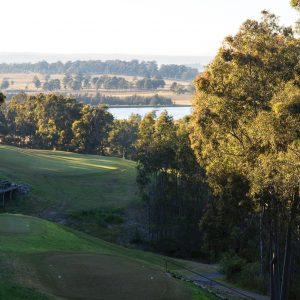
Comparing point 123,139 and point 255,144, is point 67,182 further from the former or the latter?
point 123,139

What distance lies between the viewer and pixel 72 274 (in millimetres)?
24062

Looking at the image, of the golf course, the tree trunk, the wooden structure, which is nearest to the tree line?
the tree trunk

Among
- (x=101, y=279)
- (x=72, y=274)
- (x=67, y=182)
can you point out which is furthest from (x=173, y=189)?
(x=101, y=279)

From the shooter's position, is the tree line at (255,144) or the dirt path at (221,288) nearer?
the tree line at (255,144)

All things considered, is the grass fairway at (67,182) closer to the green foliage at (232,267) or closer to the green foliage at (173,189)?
the green foliage at (173,189)

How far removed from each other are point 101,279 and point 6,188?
3447 cm

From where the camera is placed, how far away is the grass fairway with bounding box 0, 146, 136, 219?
2251 inches

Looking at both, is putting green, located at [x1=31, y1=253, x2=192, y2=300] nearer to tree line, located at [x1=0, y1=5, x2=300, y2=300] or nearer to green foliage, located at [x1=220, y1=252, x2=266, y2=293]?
tree line, located at [x1=0, y1=5, x2=300, y2=300]

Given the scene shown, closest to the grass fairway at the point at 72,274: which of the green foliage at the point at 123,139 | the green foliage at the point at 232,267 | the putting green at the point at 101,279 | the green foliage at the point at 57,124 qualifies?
the putting green at the point at 101,279

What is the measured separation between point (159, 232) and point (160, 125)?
1055cm

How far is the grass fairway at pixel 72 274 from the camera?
21.5 meters

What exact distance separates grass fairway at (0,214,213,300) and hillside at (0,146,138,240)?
73.8ft

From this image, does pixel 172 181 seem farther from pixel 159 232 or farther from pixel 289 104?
pixel 289 104

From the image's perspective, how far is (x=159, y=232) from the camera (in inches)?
2124
